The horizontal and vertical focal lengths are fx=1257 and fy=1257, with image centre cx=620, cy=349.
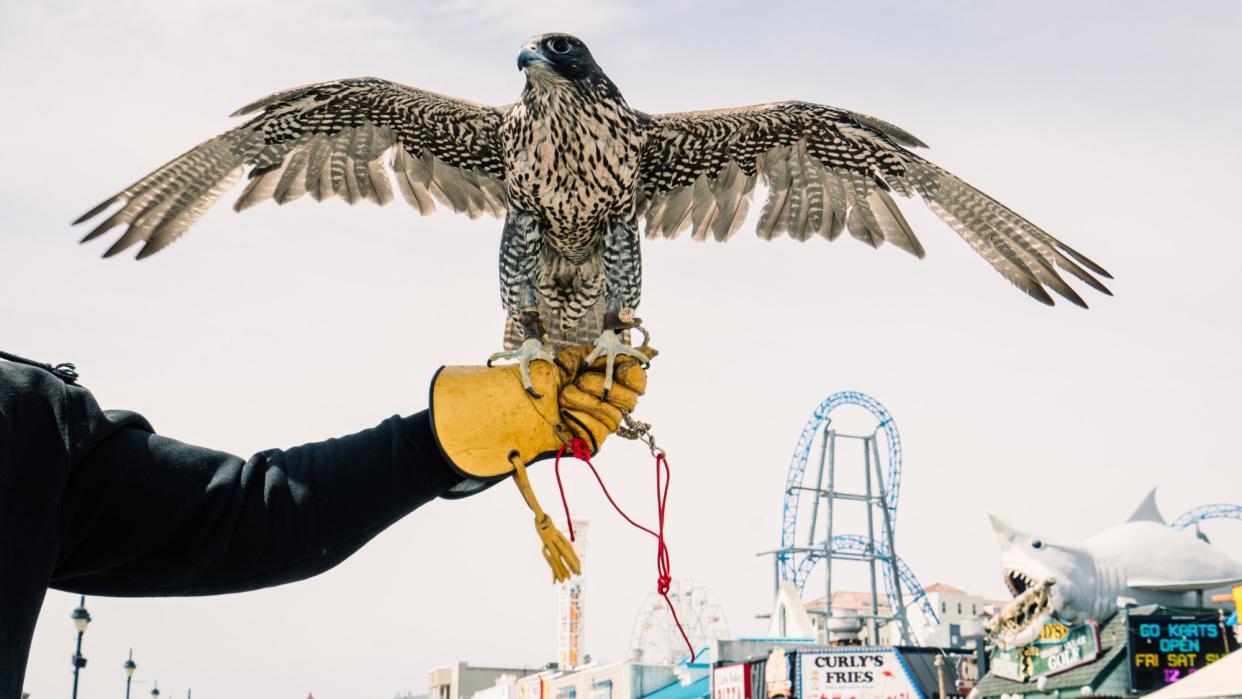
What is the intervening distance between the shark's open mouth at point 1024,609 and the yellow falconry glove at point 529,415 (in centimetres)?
1355

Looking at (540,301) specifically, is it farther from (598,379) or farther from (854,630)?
(854,630)

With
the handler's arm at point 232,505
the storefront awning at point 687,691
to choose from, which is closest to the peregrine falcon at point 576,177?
the handler's arm at point 232,505

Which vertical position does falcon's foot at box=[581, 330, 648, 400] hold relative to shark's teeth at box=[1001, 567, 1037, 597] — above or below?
below

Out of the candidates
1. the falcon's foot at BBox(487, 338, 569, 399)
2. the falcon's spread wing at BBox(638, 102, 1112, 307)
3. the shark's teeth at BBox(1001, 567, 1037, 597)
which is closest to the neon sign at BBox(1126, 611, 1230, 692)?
the shark's teeth at BBox(1001, 567, 1037, 597)

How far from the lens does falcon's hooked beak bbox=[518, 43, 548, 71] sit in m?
4.13

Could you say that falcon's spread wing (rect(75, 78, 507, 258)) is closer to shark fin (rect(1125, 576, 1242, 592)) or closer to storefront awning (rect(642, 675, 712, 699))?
shark fin (rect(1125, 576, 1242, 592))

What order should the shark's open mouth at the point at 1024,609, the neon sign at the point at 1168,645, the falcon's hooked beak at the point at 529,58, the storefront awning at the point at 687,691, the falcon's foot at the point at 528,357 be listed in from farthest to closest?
the storefront awning at the point at 687,691 → the shark's open mouth at the point at 1024,609 → the neon sign at the point at 1168,645 → the falcon's hooked beak at the point at 529,58 → the falcon's foot at the point at 528,357

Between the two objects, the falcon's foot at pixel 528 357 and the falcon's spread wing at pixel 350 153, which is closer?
the falcon's foot at pixel 528 357

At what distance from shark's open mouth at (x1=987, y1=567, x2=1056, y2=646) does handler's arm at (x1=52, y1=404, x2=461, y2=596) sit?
14.2m

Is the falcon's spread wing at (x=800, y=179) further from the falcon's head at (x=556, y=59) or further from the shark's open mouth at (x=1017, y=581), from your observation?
the shark's open mouth at (x=1017, y=581)

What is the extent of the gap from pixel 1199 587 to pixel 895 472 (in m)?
26.7

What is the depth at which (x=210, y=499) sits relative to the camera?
231cm

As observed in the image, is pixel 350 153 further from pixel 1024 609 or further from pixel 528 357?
pixel 1024 609

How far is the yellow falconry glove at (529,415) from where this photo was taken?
2.43 metres
